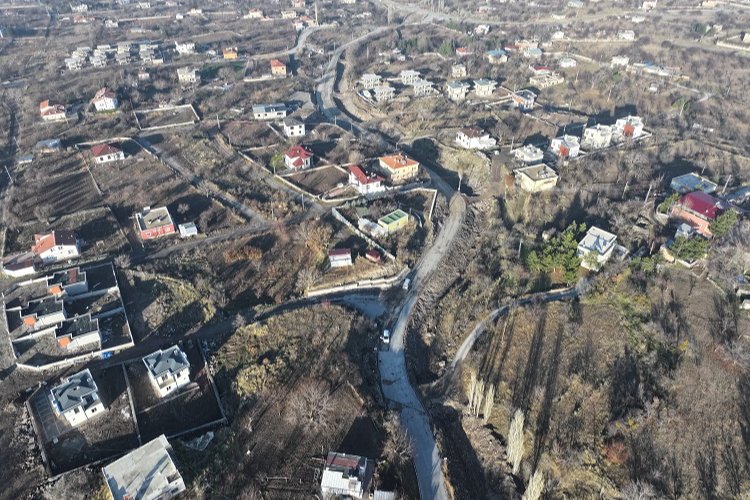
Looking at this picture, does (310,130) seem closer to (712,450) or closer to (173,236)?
(173,236)

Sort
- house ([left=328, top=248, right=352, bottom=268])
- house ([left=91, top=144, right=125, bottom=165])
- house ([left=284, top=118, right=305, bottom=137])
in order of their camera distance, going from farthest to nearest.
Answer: house ([left=284, top=118, right=305, bottom=137]) → house ([left=91, top=144, right=125, bottom=165]) → house ([left=328, top=248, right=352, bottom=268])

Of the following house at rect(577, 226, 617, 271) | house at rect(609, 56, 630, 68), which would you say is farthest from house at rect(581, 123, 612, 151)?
house at rect(609, 56, 630, 68)

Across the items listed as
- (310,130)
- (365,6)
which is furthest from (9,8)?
(310,130)

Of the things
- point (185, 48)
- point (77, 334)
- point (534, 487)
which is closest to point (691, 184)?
point (534, 487)

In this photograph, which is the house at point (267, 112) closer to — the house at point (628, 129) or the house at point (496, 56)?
the house at point (496, 56)

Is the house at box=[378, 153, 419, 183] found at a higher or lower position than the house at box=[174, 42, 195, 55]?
lower

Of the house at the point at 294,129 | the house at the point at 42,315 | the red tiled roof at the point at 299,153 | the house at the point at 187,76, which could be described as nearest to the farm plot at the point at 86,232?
the house at the point at 42,315

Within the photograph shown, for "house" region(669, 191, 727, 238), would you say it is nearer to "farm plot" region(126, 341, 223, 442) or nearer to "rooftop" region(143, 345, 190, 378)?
"farm plot" region(126, 341, 223, 442)

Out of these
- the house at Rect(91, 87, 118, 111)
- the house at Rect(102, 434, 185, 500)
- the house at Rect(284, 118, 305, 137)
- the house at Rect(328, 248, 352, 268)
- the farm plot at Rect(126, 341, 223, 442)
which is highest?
the house at Rect(91, 87, 118, 111)
